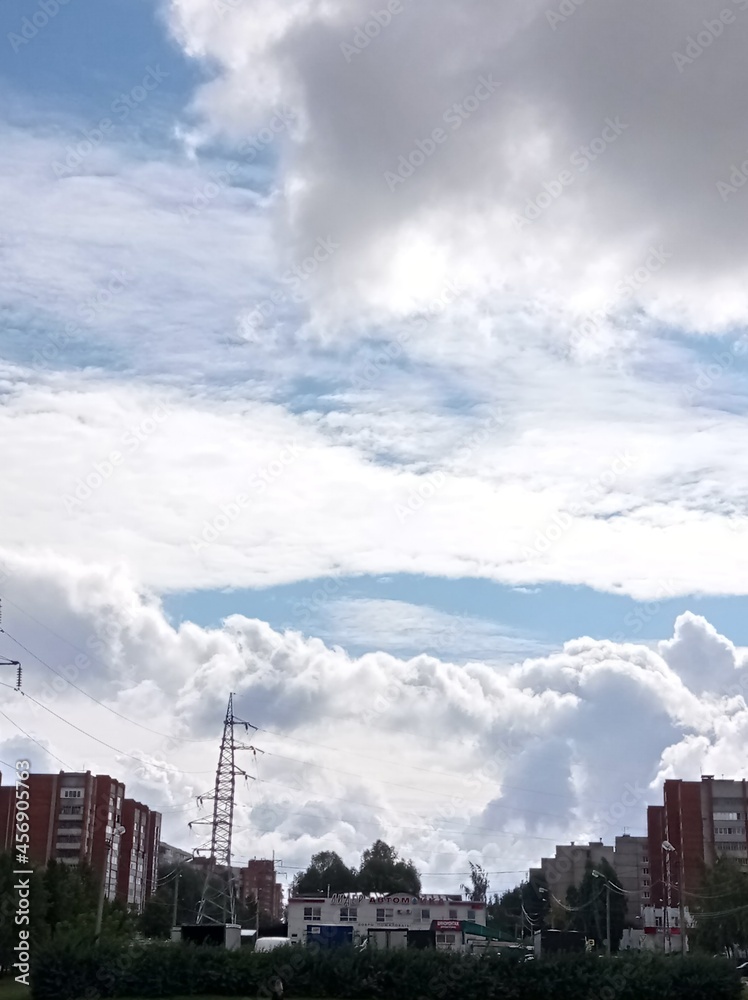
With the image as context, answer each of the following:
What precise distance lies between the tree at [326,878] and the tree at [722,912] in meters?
65.8

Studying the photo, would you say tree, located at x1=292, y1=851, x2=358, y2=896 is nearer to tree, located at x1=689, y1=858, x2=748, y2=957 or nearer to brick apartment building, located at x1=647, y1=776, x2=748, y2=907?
brick apartment building, located at x1=647, y1=776, x2=748, y2=907

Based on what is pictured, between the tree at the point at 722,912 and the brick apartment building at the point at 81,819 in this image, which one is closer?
the tree at the point at 722,912

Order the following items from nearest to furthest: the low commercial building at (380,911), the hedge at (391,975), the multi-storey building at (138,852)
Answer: the hedge at (391,975) → the low commercial building at (380,911) → the multi-storey building at (138,852)

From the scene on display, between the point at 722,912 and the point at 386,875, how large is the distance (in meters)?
71.1

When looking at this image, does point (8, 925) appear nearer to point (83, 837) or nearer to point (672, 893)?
point (83, 837)

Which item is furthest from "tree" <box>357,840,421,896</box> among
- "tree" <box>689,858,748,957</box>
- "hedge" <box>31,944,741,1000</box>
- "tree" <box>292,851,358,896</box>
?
"hedge" <box>31,944,741,1000</box>

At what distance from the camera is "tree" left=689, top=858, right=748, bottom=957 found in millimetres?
82250

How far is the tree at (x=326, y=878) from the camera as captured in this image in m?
149

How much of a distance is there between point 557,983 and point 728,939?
47.6 m

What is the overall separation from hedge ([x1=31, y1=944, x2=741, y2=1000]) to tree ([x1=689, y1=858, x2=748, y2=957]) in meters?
42.0

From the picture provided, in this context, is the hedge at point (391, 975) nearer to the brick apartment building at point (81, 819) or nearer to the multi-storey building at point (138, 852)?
the brick apartment building at point (81, 819)

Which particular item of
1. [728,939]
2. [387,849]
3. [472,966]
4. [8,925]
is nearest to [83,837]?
[387,849]

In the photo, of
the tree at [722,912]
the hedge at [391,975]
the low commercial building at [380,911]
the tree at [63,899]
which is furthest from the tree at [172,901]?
the hedge at [391,975]

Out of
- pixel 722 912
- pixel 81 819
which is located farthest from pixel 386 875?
pixel 722 912
